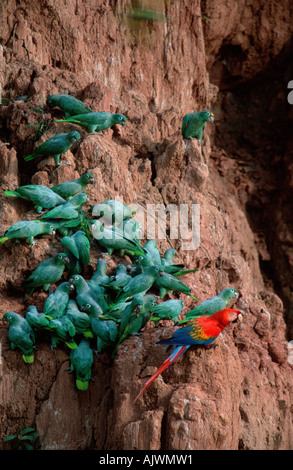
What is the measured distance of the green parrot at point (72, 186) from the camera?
7.27 m

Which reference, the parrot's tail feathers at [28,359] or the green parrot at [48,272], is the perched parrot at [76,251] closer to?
the green parrot at [48,272]

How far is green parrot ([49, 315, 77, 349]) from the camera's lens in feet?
19.8

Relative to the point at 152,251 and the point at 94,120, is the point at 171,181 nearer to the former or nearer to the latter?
the point at 94,120

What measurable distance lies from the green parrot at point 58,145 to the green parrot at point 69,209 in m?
0.63

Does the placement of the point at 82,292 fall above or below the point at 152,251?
below

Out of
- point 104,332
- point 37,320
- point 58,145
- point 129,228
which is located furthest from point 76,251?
point 58,145

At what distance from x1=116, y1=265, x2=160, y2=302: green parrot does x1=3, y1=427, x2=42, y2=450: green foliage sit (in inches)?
60.7

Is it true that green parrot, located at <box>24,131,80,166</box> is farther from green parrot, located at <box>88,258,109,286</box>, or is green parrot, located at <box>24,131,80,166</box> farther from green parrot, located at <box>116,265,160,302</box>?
green parrot, located at <box>116,265,160,302</box>

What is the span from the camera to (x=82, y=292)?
21.4 ft

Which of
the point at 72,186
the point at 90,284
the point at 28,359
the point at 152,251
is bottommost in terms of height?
the point at 28,359

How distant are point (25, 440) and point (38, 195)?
2624 millimetres

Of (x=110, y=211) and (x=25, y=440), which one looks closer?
(x=25, y=440)

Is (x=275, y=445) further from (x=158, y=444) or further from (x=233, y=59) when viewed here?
(x=233, y=59)

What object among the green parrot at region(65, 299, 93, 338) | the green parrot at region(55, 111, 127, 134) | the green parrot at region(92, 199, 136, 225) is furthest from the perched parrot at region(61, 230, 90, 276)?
the green parrot at region(55, 111, 127, 134)
